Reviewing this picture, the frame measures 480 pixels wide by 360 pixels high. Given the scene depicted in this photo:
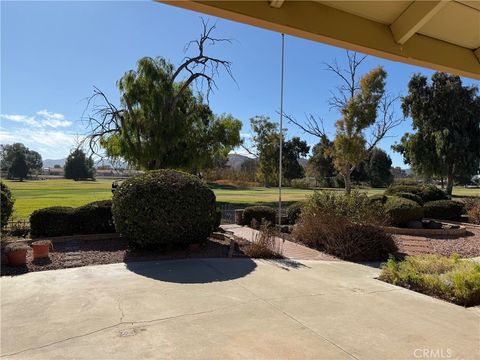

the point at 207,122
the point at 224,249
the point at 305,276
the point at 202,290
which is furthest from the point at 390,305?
the point at 207,122


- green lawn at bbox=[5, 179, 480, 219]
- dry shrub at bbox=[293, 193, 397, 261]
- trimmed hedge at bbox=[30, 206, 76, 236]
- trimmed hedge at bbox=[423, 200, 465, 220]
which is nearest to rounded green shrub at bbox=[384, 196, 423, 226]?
trimmed hedge at bbox=[423, 200, 465, 220]

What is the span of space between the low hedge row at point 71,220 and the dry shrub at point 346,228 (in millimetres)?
5560

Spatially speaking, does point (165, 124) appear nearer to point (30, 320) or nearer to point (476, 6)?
point (30, 320)

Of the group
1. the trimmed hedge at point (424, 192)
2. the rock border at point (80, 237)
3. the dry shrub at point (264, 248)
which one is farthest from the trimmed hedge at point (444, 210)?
the rock border at point (80, 237)

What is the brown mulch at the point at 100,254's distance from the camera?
6973 mm

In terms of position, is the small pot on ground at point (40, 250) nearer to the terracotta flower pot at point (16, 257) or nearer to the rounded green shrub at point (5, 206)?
the terracotta flower pot at point (16, 257)

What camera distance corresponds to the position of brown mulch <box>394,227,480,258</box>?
956 centimetres

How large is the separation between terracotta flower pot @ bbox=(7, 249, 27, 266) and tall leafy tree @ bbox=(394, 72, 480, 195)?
1068 inches

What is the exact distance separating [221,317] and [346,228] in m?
5.39

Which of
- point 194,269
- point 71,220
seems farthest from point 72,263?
point 71,220

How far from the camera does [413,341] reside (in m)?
3.93

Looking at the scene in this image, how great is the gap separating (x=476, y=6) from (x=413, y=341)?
338cm

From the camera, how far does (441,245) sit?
10477 mm

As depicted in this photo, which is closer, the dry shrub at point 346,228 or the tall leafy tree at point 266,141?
the dry shrub at point 346,228
